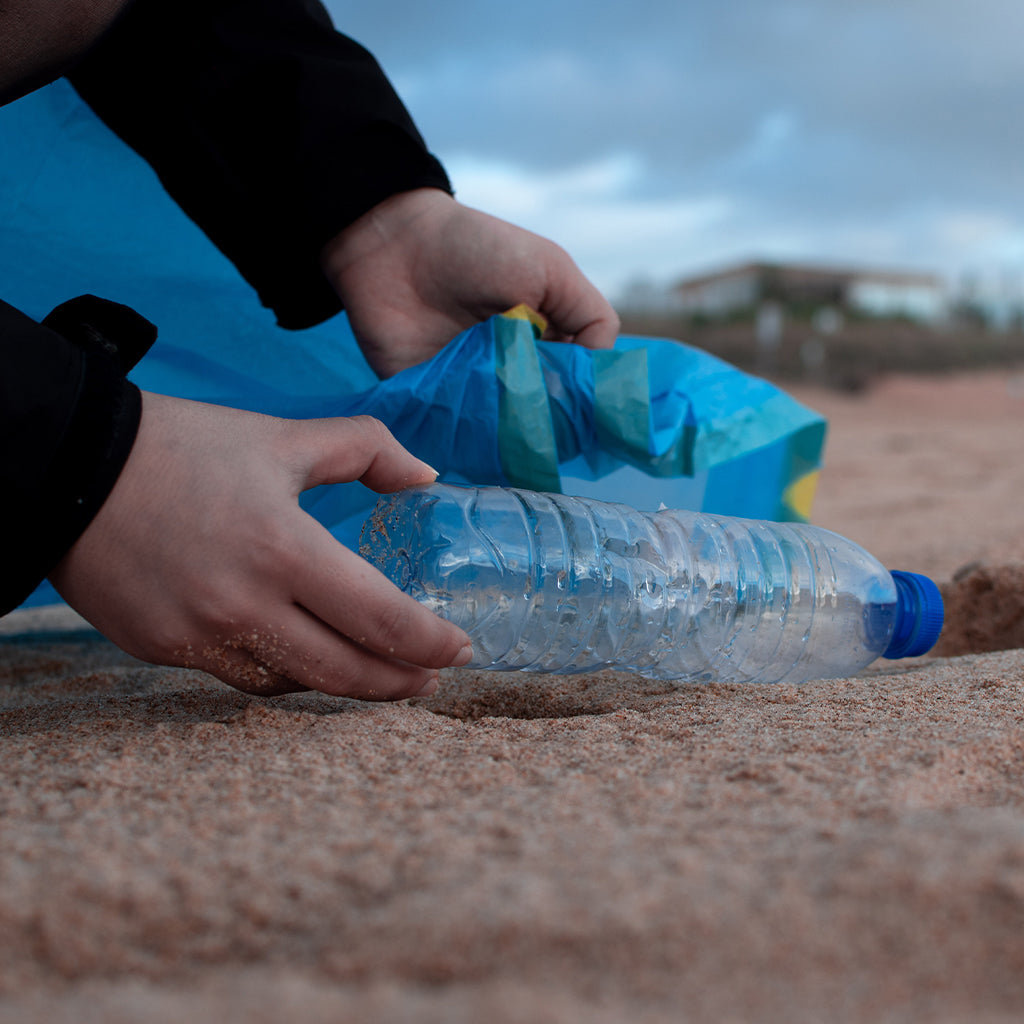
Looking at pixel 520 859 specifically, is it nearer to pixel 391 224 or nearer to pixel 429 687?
pixel 429 687

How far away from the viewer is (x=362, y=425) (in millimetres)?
1049

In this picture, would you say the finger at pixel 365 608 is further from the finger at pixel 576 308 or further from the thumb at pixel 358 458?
the finger at pixel 576 308

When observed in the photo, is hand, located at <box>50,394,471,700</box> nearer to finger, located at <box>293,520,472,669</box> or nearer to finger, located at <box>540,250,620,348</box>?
finger, located at <box>293,520,472,669</box>

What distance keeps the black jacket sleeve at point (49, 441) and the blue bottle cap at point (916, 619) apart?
3.63 ft

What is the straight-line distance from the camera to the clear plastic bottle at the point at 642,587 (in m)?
1.35

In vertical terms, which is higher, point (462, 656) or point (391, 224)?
point (391, 224)

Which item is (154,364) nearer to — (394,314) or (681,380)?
(394,314)

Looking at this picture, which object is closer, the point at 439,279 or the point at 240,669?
the point at 240,669

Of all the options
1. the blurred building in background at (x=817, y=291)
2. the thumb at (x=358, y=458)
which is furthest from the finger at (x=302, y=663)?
the blurred building in background at (x=817, y=291)

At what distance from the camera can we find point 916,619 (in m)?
1.33

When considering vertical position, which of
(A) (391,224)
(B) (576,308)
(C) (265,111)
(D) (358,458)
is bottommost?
(D) (358,458)

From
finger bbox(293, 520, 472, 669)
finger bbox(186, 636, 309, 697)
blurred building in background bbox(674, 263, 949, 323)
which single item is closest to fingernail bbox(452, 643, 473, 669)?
finger bbox(293, 520, 472, 669)

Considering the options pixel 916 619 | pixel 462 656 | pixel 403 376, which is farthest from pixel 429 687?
pixel 916 619

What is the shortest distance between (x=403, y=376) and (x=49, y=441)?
0.68 m
